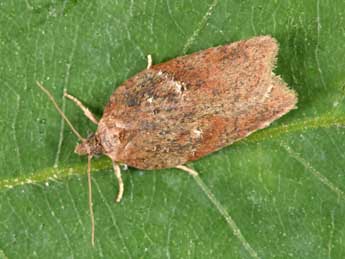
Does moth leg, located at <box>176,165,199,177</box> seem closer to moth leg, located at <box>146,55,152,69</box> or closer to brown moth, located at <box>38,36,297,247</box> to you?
brown moth, located at <box>38,36,297,247</box>

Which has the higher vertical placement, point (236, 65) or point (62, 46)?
point (62, 46)

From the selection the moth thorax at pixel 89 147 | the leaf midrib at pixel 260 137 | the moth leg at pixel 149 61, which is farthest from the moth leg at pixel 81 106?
the moth leg at pixel 149 61

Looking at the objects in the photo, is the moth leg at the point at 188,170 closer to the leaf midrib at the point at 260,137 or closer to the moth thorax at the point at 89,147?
the leaf midrib at the point at 260,137

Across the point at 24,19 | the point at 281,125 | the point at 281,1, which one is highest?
the point at 24,19

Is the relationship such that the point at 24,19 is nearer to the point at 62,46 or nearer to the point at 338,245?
the point at 62,46

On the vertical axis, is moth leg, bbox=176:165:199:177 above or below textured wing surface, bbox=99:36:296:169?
below

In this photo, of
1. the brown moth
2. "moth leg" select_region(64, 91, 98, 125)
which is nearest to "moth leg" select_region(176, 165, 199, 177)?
the brown moth

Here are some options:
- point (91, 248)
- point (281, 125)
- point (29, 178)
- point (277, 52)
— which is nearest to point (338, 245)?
point (281, 125)
